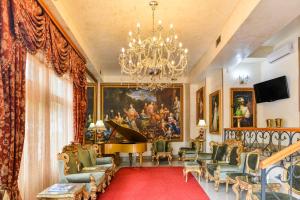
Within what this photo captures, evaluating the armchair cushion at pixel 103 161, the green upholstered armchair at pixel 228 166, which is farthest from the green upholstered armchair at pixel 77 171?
the green upholstered armchair at pixel 228 166

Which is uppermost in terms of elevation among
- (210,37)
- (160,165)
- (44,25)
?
(210,37)

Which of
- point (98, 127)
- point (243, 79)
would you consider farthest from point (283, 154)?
point (98, 127)

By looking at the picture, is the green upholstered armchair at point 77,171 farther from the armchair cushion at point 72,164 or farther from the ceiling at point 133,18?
the ceiling at point 133,18

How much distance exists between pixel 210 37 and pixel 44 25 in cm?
422

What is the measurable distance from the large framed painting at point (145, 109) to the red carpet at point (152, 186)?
3.24m

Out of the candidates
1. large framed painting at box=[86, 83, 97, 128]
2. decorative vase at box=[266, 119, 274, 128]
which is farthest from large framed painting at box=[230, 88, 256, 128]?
large framed painting at box=[86, 83, 97, 128]

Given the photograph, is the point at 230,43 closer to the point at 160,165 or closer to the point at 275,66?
the point at 275,66

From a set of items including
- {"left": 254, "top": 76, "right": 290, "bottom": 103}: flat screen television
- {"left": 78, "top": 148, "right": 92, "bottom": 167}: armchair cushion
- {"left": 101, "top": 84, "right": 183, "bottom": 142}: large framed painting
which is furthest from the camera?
{"left": 101, "top": 84, "right": 183, "bottom": 142}: large framed painting

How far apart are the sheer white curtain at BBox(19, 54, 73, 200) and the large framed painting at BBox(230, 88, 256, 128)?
210 inches

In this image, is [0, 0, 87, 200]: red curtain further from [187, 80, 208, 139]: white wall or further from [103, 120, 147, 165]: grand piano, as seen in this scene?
[187, 80, 208, 139]: white wall

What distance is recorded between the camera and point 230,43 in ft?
18.7

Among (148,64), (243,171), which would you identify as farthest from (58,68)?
(243,171)

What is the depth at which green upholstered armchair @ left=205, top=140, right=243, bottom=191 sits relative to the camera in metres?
6.12

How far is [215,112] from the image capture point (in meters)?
9.54
